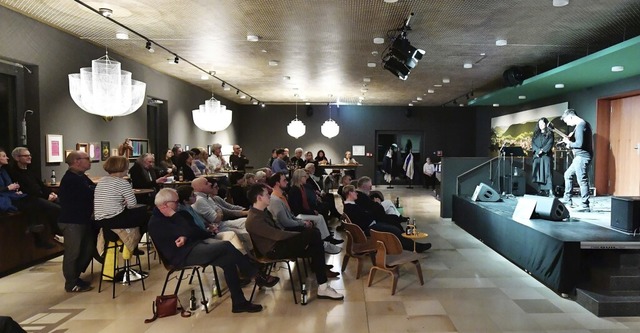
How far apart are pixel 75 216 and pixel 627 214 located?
6.24 metres

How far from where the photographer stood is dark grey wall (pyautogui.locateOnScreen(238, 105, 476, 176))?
1809cm

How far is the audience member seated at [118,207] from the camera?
4551mm

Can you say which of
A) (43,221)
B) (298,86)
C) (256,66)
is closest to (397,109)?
(298,86)

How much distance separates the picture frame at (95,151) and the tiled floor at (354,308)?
244cm

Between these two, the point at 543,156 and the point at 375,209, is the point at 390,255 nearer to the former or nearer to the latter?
the point at 375,209

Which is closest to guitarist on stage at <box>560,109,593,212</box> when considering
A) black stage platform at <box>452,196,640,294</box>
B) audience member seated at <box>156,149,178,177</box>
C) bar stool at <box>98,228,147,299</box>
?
black stage platform at <box>452,196,640,294</box>

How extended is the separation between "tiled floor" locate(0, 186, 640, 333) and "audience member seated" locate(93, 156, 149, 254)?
68 centimetres

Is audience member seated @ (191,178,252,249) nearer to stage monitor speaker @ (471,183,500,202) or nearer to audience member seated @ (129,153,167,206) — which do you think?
audience member seated @ (129,153,167,206)

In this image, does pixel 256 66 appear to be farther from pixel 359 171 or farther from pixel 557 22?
pixel 359 171

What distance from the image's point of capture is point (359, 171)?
18188mm

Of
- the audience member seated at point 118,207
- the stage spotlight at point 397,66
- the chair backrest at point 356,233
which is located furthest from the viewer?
the stage spotlight at point 397,66

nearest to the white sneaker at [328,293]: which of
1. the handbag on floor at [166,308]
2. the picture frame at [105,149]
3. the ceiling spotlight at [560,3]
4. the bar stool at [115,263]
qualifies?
the handbag on floor at [166,308]

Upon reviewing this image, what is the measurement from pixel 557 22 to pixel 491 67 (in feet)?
11.3

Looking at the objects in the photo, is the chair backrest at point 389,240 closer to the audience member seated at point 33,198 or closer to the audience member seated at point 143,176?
the audience member seated at point 143,176
